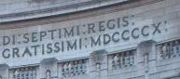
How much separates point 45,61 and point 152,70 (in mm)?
4352

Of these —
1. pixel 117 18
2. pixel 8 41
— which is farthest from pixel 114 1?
pixel 8 41

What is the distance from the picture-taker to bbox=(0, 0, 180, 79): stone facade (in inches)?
1148

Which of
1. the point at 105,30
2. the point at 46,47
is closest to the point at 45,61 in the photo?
the point at 46,47

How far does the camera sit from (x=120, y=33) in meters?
30.2

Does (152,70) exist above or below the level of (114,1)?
below

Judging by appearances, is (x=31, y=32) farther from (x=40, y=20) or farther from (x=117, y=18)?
(x=117, y=18)

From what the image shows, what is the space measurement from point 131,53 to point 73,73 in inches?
96.9

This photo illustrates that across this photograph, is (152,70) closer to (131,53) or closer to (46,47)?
(131,53)

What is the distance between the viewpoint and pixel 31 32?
31625mm

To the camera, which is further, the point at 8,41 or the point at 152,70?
the point at 8,41

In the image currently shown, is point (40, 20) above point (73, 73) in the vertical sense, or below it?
above

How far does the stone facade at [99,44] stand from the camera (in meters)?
29.2

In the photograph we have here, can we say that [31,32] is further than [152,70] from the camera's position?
Yes

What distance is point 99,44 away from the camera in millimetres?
30531
